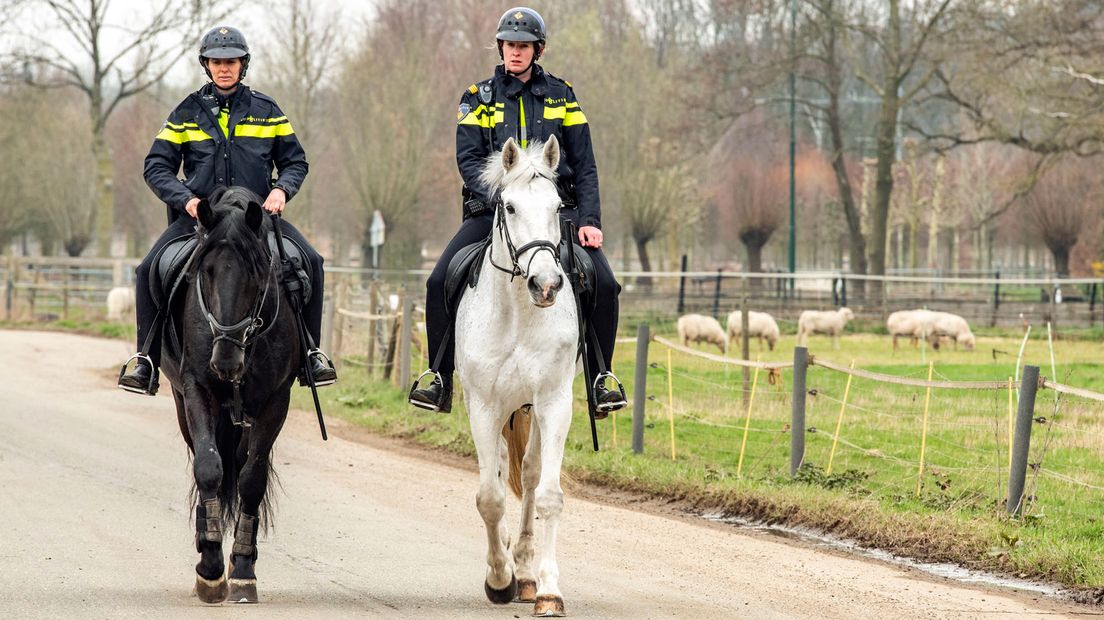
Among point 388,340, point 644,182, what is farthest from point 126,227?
point 388,340

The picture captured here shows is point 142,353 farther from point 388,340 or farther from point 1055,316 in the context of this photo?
point 1055,316

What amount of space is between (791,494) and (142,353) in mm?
5526

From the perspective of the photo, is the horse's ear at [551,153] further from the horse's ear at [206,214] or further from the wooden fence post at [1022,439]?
the wooden fence post at [1022,439]

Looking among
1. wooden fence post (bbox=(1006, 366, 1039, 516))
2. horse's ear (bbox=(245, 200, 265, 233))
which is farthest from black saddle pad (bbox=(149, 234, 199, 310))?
wooden fence post (bbox=(1006, 366, 1039, 516))

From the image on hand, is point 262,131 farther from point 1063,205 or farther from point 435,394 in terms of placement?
point 1063,205

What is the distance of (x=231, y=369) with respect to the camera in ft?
23.4

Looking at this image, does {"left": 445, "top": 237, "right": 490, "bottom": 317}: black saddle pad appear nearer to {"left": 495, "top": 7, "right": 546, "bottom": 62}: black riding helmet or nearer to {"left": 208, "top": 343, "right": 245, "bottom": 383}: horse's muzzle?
{"left": 495, "top": 7, "right": 546, "bottom": 62}: black riding helmet

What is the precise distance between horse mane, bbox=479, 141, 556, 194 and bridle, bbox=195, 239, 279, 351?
1288mm

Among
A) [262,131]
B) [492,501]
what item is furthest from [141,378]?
[492,501]

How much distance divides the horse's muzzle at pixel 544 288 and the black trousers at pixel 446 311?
129cm

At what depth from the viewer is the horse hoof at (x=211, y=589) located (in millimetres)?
7301

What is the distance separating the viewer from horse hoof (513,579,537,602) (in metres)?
7.71

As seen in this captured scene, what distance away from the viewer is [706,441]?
47.3 ft

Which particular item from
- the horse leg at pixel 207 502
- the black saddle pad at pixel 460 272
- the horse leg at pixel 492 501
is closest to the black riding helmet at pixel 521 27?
the black saddle pad at pixel 460 272
